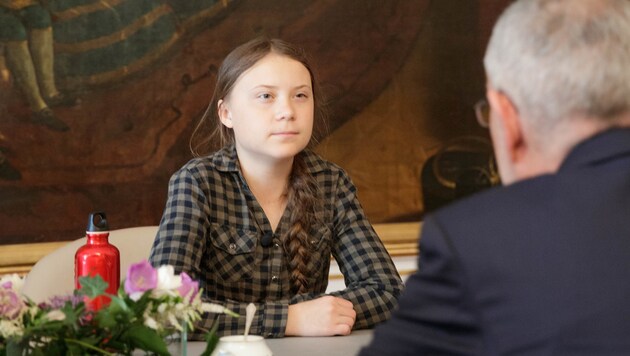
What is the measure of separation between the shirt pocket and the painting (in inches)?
49.8

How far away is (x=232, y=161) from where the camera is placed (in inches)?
110

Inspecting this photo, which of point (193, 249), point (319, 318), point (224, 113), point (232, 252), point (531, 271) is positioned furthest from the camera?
point (224, 113)

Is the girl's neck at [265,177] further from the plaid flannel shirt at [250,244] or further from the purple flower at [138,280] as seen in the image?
the purple flower at [138,280]

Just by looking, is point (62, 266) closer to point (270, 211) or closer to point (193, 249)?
point (193, 249)

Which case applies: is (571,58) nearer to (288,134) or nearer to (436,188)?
(288,134)

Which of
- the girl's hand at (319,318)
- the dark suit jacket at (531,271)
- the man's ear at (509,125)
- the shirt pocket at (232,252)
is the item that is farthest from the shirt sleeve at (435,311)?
the shirt pocket at (232,252)

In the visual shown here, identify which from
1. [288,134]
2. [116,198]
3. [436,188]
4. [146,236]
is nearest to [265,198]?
[288,134]

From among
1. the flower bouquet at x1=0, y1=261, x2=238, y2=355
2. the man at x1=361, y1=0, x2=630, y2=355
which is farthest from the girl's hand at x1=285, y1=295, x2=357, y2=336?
the man at x1=361, y1=0, x2=630, y2=355

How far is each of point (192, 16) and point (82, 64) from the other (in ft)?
1.55

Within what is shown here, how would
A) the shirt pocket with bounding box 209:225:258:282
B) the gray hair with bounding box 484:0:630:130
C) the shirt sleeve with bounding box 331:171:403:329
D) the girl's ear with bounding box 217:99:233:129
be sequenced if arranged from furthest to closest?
the girl's ear with bounding box 217:99:233:129 < the shirt pocket with bounding box 209:225:258:282 < the shirt sleeve with bounding box 331:171:403:329 < the gray hair with bounding box 484:0:630:130

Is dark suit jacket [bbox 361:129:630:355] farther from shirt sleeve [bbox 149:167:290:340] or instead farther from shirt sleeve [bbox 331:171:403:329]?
shirt sleeve [bbox 331:171:403:329]

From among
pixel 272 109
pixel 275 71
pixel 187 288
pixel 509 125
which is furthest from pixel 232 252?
pixel 509 125

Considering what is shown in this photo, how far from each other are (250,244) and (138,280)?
45.2 inches

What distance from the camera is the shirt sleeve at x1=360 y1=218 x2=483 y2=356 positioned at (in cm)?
109
